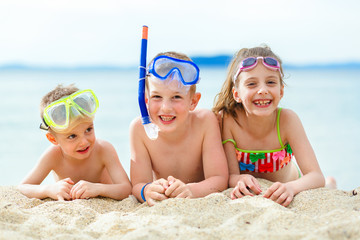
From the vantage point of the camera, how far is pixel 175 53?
11.4ft

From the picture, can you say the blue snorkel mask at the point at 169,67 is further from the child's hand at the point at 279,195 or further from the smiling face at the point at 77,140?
the child's hand at the point at 279,195

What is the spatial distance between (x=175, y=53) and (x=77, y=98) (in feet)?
2.98

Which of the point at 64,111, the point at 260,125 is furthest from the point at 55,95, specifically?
the point at 260,125

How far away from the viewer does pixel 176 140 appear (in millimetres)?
3611

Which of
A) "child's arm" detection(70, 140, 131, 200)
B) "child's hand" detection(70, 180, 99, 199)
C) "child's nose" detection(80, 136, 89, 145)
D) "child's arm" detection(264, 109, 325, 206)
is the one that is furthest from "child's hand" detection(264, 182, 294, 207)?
"child's nose" detection(80, 136, 89, 145)

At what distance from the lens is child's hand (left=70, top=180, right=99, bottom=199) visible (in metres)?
3.27

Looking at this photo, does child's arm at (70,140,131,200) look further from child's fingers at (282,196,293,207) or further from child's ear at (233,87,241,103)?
child's fingers at (282,196,293,207)

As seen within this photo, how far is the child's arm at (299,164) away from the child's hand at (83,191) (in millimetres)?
1356

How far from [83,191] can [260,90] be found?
1.68 metres

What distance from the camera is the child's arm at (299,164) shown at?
3.01 m

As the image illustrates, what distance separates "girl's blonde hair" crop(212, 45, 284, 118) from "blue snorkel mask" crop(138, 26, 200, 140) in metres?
0.61

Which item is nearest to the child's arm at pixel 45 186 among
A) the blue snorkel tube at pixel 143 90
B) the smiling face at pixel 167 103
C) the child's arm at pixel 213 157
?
the blue snorkel tube at pixel 143 90

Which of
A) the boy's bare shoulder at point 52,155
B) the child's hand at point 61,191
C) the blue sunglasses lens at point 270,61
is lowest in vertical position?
the child's hand at point 61,191

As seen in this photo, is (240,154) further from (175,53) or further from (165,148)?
(175,53)
